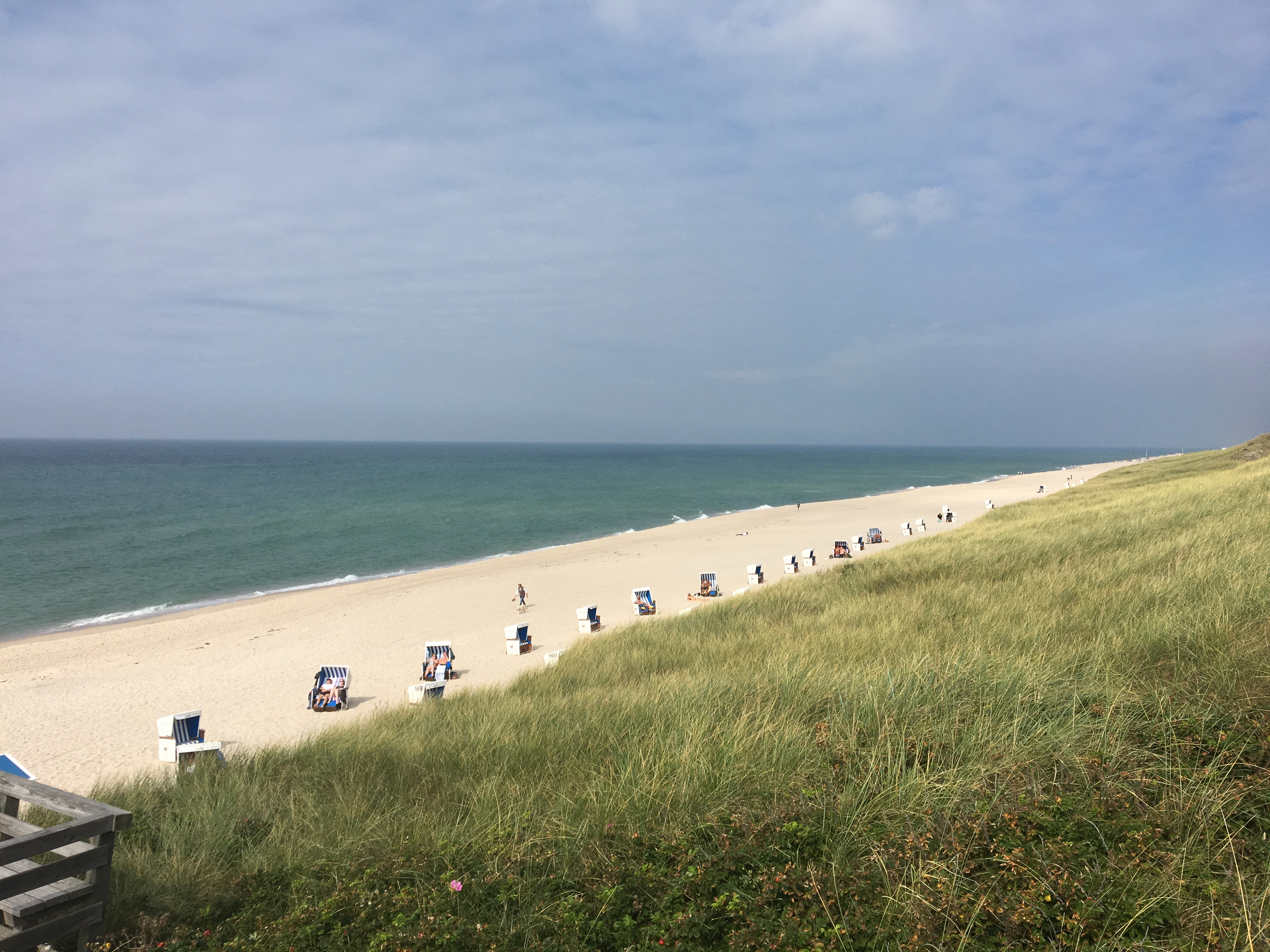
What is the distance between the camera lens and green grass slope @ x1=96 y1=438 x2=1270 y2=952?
2.61 metres

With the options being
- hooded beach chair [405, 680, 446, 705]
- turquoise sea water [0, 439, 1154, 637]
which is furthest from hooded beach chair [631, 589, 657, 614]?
turquoise sea water [0, 439, 1154, 637]

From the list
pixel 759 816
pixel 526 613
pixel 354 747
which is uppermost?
pixel 759 816

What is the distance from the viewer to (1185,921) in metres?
2.35

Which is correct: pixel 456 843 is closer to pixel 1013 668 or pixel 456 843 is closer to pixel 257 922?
pixel 257 922

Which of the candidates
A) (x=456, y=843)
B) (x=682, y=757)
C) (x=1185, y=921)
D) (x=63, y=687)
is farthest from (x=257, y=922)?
(x=63, y=687)

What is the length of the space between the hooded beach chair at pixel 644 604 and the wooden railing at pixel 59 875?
15510 millimetres

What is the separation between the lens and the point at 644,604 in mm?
18766

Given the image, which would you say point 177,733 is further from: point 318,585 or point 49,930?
point 318,585

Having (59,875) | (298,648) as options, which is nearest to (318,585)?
(298,648)

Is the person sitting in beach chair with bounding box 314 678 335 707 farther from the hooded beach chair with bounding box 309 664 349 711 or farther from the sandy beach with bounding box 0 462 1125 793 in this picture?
the sandy beach with bounding box 0 462 1125 793

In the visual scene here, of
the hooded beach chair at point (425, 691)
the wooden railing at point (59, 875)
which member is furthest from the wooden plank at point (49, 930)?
the hooded beach chair at point (425, 691)

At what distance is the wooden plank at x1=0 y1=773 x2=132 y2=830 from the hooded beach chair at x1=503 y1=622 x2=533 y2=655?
11.9 metres

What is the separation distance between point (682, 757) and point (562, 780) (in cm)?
89

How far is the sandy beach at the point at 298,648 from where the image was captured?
11.9 m
